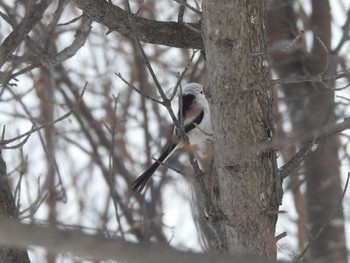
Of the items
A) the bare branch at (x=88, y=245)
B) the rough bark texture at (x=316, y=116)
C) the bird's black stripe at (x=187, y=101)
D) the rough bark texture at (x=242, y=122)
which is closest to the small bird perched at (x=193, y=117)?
the bird's black stripe at (x=187, y=101)

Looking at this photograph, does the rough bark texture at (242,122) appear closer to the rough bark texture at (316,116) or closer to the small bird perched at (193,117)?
the small bird perched at (193,117)

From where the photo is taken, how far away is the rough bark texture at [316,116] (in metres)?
6.03

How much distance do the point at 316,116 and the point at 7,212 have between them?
13.4 ft

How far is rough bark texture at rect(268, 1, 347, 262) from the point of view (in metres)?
6.03

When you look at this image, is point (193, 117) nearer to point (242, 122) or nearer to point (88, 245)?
point (242, 122)

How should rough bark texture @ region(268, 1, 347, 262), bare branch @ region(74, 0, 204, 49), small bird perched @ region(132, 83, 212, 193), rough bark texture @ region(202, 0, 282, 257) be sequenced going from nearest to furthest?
rough bark texture @ region(202, 0, 282, 257) < bare branch @ region(74, 0, 204, 49) < small bird perched @ region(132, 83, 212, 193) < rough bark texture @ region(268, 1, 347, 262)

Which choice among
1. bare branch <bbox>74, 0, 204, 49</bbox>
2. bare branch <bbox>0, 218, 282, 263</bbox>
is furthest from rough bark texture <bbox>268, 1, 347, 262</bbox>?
bare branch <bbox>0, 218, 282, 263</bbox>

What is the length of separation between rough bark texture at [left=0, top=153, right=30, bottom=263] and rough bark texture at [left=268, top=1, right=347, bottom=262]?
11.6 feet

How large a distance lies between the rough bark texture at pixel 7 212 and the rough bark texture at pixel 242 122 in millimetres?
979

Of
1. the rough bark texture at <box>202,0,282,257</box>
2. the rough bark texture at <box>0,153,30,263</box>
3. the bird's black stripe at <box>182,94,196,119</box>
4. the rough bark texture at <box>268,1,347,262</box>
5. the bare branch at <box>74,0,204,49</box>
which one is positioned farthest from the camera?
the rough bark texture at <box>268,1,347,262</box>

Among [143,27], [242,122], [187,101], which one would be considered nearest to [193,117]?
[187,101]

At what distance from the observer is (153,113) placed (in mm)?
7480

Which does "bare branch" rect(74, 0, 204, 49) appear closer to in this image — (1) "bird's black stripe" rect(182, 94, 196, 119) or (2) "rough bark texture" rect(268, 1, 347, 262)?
(1) "bird's black stripe" rect(182, 94, 196, 119)

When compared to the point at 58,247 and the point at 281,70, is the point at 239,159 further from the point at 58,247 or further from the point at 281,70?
the point at 281,70
